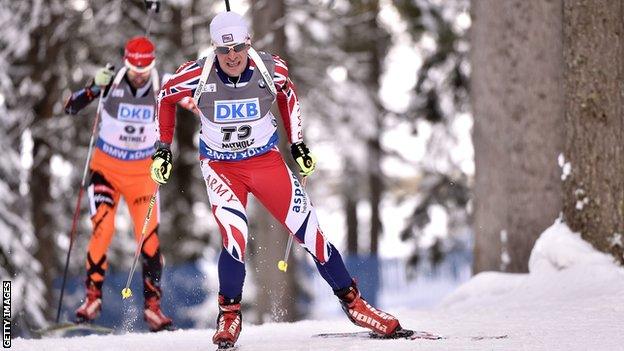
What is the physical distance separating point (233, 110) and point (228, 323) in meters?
1.23

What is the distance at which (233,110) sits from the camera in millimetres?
6199

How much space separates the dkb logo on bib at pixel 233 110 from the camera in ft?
20.3

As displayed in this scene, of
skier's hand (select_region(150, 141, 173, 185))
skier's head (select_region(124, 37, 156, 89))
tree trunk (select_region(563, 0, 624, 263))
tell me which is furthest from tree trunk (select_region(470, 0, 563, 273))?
skier's hand (select_region(150, 141, 173, 185))

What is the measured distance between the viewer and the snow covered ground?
581cm

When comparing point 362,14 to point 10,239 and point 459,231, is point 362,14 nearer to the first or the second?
point 459,231

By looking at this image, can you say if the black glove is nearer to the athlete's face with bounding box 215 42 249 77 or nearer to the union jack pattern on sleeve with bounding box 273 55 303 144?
the union jack pattern on sleeve with bounding box 273 55 303 144

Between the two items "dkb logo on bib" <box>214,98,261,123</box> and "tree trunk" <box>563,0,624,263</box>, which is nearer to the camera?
"dkb logo on bib" <box>214,98,261,123</box>

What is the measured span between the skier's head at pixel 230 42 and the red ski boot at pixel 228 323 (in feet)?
4.35

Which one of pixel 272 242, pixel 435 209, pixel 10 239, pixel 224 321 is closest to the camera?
pixel 224 321

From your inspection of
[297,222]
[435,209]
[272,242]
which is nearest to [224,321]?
[297,222]

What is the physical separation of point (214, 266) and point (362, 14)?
524 cm

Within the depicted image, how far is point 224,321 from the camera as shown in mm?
6059

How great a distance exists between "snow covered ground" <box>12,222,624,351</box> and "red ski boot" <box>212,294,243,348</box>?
0.11m

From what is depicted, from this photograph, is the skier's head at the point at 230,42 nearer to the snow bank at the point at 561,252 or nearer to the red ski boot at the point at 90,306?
the red ski boot at the point at 90,306
